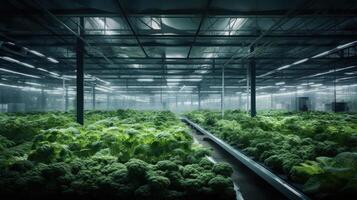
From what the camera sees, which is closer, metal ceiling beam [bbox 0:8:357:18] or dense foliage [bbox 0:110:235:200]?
dense foliage [bbox 0:110:235:200]

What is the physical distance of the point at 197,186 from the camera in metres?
3.34

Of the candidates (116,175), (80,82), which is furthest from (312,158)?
(80,82)

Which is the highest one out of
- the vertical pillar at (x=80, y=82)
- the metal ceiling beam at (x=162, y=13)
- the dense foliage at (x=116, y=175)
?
the metal ceiling beam at (x=162, y=13)

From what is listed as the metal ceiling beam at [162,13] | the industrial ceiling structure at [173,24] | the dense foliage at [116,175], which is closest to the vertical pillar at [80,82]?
the industrial ceiling structure at [173,24]

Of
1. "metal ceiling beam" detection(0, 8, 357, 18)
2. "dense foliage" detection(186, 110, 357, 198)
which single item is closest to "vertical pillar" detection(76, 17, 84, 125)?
"metal ceiling beam" detection(0, 8, 357, 18)

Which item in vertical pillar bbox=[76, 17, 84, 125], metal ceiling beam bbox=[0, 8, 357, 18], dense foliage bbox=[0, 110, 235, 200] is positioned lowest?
dense foliage bbox=[0, 110, 235, 200]

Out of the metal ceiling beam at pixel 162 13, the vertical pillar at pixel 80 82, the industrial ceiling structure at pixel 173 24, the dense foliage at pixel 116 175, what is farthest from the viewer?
the vertical pillar at pixel 80 82

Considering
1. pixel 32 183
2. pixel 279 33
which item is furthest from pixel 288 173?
pixel 279 33

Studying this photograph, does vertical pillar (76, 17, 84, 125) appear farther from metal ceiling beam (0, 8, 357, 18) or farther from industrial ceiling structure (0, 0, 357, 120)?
metal ceiling beam (0, 8, 357, 18)

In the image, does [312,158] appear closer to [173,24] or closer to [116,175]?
[116,175]

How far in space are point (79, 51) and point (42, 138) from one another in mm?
6407

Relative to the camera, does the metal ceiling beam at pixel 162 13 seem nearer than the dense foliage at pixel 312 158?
No

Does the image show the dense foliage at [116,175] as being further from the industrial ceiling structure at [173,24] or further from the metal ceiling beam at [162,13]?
the metal ceiling beam at [162,13]

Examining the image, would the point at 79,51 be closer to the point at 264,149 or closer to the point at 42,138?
the point at 42,138
